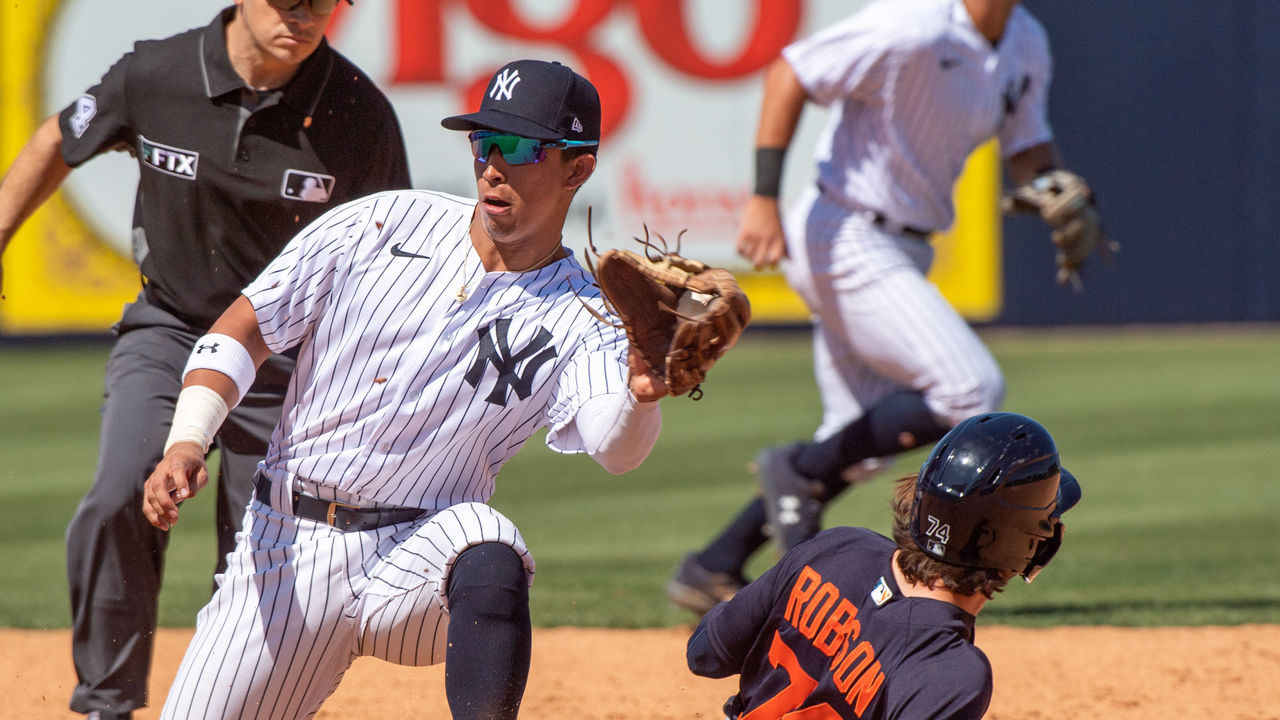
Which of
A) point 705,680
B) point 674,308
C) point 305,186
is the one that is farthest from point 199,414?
point 705,680

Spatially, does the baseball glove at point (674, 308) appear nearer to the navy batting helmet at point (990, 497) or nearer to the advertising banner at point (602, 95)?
the navy batting helmet at point (990, 497)

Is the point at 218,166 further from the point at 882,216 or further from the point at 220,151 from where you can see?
the point at 882,216

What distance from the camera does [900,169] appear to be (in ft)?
16.1

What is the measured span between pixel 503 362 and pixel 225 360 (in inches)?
21.0

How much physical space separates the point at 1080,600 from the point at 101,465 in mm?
3615

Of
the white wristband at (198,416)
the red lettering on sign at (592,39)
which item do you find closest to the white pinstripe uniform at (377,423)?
the white wristband at (198,416)

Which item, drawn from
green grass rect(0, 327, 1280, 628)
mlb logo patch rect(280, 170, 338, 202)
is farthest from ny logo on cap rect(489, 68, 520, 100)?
green grass rect(0, 327, 1280, 628)

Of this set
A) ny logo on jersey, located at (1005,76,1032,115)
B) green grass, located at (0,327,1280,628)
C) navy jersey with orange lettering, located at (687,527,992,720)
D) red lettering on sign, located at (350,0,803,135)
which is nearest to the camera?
navy jersey with orange lettering, located at (687,527,992,720)

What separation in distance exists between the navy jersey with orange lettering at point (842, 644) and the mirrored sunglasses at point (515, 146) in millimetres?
916

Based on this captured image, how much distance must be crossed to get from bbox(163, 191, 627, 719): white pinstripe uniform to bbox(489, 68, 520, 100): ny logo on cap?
31 cm

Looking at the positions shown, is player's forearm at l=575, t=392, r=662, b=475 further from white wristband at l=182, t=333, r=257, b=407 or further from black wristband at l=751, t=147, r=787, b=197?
black wristband at l=751, t=147, r=787, b=197

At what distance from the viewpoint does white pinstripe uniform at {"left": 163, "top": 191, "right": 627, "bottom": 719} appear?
2945 mm

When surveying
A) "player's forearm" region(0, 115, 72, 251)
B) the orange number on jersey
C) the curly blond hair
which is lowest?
the orange number on jersey

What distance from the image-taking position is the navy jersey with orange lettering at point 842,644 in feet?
7.55
